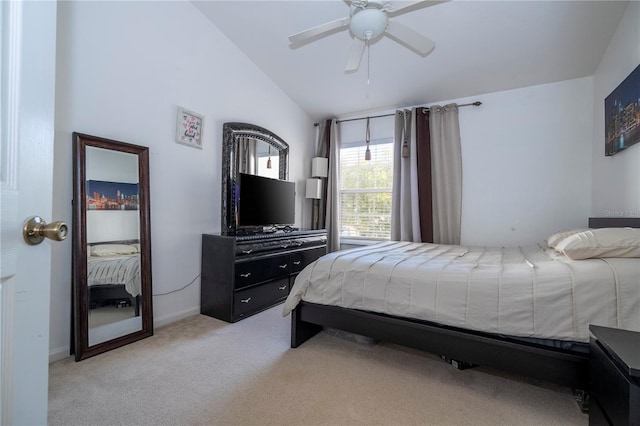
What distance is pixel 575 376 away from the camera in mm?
1421

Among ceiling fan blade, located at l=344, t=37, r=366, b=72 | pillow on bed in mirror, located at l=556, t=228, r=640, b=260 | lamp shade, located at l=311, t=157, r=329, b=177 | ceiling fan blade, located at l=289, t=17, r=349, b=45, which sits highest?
ceiling fan blade, located at l=289, t=17, r=349, b=45

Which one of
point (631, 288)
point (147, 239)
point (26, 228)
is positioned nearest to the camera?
point (26, 228)

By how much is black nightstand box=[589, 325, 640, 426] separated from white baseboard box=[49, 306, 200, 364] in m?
2.88

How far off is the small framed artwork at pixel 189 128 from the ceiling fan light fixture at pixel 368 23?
5.54 feet

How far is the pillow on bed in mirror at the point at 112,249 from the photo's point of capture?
7.06 ft

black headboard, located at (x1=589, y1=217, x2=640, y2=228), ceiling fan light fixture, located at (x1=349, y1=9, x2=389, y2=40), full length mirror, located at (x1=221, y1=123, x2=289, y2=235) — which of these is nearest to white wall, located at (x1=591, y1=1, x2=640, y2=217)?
black headboard, located at (x1=589, y1=217, x2=640, y2=228)

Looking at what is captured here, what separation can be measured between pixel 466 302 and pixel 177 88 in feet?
9.47

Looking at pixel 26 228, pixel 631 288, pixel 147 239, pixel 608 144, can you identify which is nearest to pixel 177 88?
pixel 147 239

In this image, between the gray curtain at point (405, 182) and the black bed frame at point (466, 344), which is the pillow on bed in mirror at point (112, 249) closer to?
the black bed frame at point (466, 344)

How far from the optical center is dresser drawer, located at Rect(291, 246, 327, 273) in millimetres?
3447

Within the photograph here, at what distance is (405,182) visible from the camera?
13.0ft

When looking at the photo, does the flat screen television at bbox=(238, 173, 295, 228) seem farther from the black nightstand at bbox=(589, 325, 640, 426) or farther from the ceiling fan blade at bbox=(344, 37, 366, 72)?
the black nightstand at bbox=(589, 325, 640, 426)

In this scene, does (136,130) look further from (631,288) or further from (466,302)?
(631,288)

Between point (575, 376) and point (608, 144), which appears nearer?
point (575, 376)
